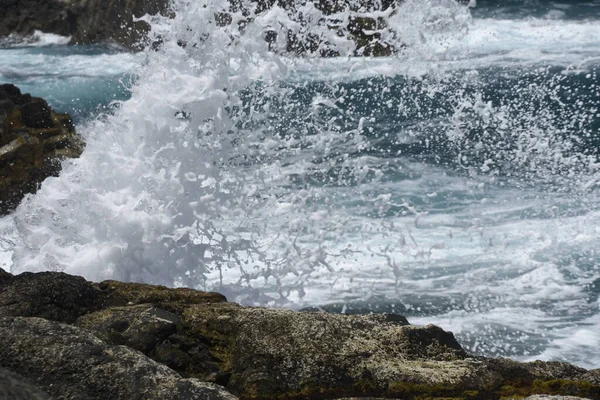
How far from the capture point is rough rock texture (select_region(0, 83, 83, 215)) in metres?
11.4

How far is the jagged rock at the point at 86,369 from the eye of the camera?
2.72m

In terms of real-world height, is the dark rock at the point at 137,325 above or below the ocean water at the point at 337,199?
above

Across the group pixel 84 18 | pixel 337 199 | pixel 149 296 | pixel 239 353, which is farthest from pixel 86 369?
pixel 84 18

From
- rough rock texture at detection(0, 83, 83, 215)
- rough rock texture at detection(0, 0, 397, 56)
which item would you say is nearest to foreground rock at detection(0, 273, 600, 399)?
rough rock texture at detection(0, 83, 83, 215)

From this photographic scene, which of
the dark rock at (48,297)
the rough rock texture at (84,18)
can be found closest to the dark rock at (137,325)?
the dark rock at (48,297)

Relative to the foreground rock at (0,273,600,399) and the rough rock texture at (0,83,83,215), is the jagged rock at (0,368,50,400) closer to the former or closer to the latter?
the foreground rock at (0,273,600,399)

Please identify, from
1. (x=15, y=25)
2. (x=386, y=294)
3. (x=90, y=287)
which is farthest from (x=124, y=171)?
(x=15, y=25)

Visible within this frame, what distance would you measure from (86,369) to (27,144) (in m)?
9.83

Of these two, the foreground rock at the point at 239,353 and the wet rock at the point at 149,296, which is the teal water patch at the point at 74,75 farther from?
the foreground rock at the point at 239,353

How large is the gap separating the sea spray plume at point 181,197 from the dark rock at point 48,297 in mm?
3040

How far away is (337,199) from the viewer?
10.9m

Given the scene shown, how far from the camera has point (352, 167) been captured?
1245cm

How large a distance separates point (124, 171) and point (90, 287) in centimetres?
416

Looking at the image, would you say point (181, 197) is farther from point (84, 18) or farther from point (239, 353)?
point (84, 18)
